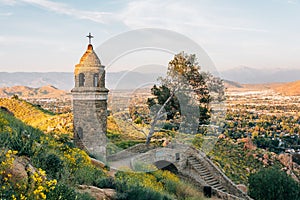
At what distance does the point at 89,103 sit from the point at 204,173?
7702 mm

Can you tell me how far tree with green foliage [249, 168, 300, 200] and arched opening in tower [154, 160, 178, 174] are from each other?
4418 mm

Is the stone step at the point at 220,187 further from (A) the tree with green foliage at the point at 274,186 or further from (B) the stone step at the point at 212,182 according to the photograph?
(A) the tree with green foliage at the point at 274,186

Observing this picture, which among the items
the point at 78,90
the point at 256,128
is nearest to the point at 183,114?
the point at 78,90

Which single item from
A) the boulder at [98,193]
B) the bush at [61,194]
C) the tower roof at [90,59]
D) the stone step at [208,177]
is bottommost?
the stone step at [208,177]

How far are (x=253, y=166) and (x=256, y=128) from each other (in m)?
20.5

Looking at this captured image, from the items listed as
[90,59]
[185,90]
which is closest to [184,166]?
[185,90]

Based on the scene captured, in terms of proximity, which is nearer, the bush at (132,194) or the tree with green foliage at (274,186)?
the bush at (132,194)

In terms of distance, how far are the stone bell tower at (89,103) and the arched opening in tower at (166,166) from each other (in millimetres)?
3281

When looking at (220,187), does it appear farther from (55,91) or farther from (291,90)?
(55,91)

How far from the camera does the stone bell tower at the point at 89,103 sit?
14977 mm

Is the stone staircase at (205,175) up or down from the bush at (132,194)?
down

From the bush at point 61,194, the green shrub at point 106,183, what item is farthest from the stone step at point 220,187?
the bush at point 61,194

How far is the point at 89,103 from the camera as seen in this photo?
49.5 feet

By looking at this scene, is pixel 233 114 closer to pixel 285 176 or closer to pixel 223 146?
pixel 223 146
